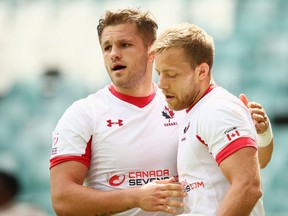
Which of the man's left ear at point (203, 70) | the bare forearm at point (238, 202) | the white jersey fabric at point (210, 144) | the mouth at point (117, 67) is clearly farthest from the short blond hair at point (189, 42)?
the bare forearm at point (238, 202)

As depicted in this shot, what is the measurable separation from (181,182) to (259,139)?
75 centimetres

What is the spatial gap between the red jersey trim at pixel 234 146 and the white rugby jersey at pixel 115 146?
853mm

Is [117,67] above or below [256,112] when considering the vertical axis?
above

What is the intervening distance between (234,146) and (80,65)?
23.6 feet

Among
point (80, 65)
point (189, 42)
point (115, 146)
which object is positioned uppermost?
point (189, 42)

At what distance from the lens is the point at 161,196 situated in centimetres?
429

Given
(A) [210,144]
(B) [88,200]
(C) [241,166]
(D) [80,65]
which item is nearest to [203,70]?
(A) [210,144]

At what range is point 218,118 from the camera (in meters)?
4.02

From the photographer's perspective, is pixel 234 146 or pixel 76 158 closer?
pixel 234 146

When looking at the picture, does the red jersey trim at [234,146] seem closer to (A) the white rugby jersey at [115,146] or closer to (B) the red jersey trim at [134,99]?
(A) the white rugby jersey at [115,146]

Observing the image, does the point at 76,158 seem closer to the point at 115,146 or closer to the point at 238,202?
the point at 115,146

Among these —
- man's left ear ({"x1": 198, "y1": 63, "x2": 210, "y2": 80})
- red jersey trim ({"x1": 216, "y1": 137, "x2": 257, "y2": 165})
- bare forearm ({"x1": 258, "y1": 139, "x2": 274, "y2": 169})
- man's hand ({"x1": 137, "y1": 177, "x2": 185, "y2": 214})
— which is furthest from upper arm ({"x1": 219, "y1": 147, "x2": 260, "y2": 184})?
bare forearm ({"x1": 258, "y1": 139, "x2": 274, "y2": 169})

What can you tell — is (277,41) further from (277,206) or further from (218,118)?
(218,118)

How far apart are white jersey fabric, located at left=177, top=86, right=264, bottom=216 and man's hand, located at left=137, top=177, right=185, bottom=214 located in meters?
0.05
